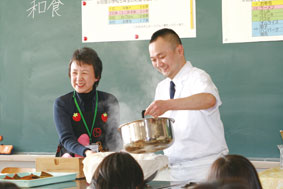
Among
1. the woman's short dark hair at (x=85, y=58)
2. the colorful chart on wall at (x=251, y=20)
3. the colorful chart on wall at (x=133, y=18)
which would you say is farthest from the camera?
the colorful chart on wall at (x=133, y=18)

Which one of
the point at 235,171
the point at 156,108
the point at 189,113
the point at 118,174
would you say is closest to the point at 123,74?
the point at 189,113

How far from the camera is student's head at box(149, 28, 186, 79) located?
233cm

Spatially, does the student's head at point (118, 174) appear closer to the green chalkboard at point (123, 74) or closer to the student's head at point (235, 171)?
the student's head at point (235, 171)

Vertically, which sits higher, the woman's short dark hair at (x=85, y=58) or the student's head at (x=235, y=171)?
the woman's short dark hair at (x=85, y=58)

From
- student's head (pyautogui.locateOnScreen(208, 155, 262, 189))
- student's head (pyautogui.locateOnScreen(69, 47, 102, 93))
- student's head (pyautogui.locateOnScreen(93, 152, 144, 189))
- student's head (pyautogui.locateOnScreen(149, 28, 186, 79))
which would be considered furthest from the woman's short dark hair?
student's head (pyautogui.locateOnScreen(208, 155, 262, 189))

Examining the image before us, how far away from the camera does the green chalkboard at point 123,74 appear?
296cm

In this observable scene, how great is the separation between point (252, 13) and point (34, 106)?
1941 mm

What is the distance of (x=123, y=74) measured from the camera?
337 centimetres

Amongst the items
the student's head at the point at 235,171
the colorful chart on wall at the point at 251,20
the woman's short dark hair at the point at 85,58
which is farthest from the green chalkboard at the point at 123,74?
the student's head at the point at 235,171

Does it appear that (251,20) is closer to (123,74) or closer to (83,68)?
(123,74)

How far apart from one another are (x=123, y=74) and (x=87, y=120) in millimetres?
974

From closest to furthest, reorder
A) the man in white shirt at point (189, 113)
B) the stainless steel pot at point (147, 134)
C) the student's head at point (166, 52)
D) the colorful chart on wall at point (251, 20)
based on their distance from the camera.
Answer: the stainless steel pot at point (147, 134), the man in white shirt at point (189, 113), the student's head at point (166, 52), the colorful chart on wall at point (251, 20)

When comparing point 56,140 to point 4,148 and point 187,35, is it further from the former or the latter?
point 187,35

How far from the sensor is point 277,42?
292 cm
